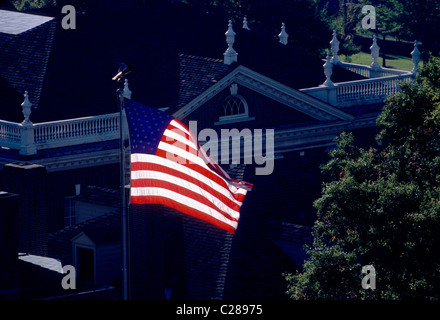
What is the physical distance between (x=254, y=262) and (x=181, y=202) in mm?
13970

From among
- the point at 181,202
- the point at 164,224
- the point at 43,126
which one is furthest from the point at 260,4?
the point at 181,202

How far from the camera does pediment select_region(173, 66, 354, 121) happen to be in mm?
64750

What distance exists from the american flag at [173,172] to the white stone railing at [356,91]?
36420mm

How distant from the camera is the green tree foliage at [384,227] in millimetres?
38781

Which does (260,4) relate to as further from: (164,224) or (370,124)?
(164,224)

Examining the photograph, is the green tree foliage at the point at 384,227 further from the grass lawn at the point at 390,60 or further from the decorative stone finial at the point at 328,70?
the grass lawn at the point at 390,60

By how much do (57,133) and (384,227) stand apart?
25.6 meters

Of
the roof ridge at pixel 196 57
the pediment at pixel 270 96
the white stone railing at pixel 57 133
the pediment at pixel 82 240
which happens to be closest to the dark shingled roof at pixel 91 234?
the pediment at pixel 82 240

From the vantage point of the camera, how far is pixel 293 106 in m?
68.6

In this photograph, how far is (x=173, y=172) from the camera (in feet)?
112

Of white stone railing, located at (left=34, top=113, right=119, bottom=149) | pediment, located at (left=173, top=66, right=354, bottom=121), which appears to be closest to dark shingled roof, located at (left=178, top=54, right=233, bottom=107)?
pediment, located at (left=173, top=66, right=354, bottom=121)

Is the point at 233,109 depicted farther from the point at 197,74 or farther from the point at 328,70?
the point at 328,70

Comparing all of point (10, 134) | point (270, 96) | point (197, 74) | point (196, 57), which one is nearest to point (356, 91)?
point (270, 96)

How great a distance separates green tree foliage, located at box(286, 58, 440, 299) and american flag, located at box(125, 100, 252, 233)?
5925mm
